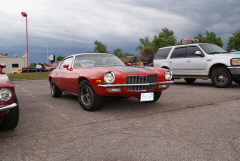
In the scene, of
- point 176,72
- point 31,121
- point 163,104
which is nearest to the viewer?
point 31,121

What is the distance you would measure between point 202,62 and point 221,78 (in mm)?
953

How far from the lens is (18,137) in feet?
10.4

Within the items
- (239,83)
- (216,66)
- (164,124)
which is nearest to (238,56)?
(216,66)

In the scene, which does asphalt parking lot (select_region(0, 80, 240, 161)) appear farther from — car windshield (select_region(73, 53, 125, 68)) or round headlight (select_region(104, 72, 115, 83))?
car windshield (select_region(73, 53, 125, 68))

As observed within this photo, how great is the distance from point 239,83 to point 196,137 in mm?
7106

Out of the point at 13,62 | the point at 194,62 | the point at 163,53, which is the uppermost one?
the point at 163,53

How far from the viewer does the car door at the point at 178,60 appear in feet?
31.2

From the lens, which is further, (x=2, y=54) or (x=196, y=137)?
(x=2, y=54)

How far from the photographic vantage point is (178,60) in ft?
31.6

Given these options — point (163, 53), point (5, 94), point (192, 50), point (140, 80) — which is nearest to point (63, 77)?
point (140, 80)

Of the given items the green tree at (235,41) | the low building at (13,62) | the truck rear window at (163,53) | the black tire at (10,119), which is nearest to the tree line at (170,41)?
the green tree at (235,41)

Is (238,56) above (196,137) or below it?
above

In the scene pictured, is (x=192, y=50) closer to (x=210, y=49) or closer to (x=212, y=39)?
(x=210, y=49)

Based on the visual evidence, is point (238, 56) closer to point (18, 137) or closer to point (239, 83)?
point (239, 83)
